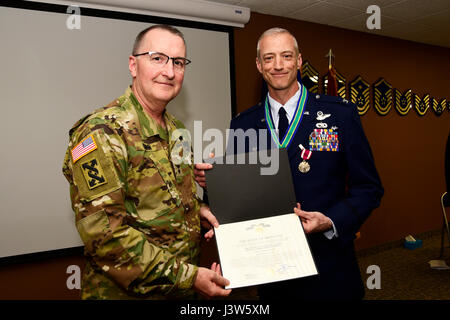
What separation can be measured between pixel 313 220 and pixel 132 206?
2.32 feet

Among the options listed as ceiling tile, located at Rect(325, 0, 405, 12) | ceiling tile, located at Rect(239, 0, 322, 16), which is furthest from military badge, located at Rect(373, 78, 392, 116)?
ceiling tile, located at Rect(239, 0, 322, 16)

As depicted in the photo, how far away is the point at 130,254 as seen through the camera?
3.81 ft

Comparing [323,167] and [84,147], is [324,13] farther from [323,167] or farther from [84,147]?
[84,147]

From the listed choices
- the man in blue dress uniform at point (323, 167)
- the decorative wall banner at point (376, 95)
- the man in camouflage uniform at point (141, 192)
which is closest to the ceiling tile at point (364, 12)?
the decorative wall banner at point (376, 95)

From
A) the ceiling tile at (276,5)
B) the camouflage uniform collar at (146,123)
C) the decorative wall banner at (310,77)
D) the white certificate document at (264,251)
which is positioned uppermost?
the ceiling tile at (276,5)

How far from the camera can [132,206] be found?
1.27 m

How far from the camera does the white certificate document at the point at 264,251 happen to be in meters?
1.21

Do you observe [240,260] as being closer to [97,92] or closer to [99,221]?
[99,221]

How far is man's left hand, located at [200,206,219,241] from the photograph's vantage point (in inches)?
52.0

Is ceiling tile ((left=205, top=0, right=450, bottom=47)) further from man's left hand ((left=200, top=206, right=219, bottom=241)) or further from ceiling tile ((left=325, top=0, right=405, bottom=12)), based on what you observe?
man's left hand ((left=200, top=206, right=219, bottom=241))

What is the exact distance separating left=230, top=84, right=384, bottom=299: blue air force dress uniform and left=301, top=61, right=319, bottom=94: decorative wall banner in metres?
2.60

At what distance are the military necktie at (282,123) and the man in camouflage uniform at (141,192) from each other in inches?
17.3

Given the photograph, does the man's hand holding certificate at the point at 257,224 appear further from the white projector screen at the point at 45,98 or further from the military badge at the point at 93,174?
the white projector screen at the point at 45,98

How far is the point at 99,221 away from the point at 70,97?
2.02 m
